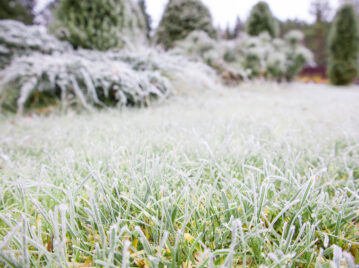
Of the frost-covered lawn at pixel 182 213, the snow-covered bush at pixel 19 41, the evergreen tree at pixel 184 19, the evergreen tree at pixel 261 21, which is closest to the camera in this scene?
the frost-covered lawn at pixel 182 213

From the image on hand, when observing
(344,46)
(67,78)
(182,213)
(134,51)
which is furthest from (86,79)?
(344,46)

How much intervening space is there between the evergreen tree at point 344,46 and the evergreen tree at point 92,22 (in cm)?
1074

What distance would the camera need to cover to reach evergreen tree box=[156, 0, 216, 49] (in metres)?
6.80

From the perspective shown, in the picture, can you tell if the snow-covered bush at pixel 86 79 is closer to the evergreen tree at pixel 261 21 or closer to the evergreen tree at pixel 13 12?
the evergreen tree at pixel 261 21

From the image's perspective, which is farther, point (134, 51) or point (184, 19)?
point (184, 19)

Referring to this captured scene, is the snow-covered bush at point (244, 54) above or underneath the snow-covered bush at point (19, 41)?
above

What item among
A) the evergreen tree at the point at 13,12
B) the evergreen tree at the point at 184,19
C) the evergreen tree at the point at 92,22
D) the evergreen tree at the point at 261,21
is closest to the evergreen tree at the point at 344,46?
the evergreen tree at the point at 261,21

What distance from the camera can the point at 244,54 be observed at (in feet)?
17.7

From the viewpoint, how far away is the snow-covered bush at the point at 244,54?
462 cm

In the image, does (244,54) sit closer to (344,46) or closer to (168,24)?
(168,24)

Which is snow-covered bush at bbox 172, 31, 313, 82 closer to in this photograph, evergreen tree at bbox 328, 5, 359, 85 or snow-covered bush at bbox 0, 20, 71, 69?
snow-covered bush at bbox 0, 20, 71, 69

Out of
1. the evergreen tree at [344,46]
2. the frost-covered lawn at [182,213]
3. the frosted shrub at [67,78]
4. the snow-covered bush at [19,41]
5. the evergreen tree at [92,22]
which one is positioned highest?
the evergreen tree at [344,46]

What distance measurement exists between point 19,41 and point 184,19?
575cm

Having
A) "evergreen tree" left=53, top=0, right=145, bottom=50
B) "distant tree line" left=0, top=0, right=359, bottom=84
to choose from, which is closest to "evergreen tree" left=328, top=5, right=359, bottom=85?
"distant tree line" left=0, top=0, right=359, bottom=84
